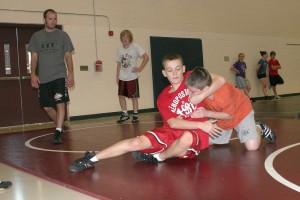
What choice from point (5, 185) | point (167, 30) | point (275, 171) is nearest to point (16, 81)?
point (167, 30)

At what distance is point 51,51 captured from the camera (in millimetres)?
5105

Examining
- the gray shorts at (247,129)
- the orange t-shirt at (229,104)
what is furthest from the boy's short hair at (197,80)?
the gray shorts at (247,129)

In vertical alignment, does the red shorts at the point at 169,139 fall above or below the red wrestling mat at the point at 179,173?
above

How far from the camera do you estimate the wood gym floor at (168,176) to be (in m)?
2.26

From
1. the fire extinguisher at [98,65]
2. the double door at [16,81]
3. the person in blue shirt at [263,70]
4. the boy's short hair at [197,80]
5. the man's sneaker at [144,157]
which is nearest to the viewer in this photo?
the boy's short hair at [197,80]

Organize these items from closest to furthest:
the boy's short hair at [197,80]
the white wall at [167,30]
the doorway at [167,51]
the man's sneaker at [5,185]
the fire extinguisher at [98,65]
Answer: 1. the man's sneaker at [5,185]
2. the boy's short hair at [197,80]
3. the white wall at [167,30]
4. the fire extinguisher at [98,65]
5. the doorway at [167,51]

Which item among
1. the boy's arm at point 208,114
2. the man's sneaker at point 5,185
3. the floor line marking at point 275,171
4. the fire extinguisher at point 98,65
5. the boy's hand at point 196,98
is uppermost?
the fire extinguisher at point 98,65

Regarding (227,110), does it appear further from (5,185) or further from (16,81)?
(16,81)

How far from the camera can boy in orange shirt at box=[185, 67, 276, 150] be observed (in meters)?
2.91

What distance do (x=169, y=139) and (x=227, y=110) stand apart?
1.99 feet

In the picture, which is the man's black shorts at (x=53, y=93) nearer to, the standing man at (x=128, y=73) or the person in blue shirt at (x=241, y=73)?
the standing man at (x=128, y=73)

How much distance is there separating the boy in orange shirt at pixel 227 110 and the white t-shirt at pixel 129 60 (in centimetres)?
352

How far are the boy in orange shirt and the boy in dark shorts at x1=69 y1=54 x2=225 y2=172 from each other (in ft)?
Answer: 0.36

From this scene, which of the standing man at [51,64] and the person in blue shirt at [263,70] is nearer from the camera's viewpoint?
the standing man at [51,64]
